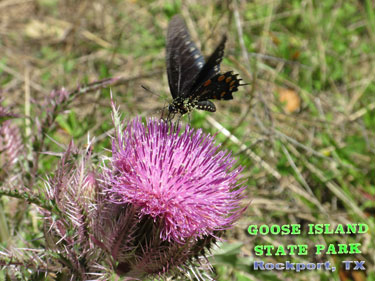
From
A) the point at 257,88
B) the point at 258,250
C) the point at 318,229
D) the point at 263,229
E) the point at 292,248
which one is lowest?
the point at 258,250

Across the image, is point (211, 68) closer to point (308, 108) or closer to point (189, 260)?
point (189, 260)

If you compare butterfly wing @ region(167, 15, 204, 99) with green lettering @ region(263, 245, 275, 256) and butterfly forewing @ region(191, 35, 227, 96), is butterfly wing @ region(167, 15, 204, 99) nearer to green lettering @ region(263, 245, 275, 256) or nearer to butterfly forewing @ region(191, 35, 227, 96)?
butterfly forewing @ region(191, 35, 227, 96)

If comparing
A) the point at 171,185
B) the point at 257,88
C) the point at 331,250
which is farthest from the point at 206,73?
the point at 331,250

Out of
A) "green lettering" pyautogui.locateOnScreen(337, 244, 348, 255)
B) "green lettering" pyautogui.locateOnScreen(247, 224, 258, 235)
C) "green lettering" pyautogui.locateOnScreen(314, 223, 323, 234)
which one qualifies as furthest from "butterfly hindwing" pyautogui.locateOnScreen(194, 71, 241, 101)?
"green lettering" pyautogui.locateOnScreen(337, 244, 348, 255)

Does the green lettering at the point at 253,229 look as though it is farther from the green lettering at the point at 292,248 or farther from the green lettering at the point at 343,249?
the green lettering at the point at 343,249

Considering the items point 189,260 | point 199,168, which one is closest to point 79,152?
point 199,168

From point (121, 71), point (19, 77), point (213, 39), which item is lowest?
point (19, 77)

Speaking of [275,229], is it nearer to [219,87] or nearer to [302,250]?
[302,250]
